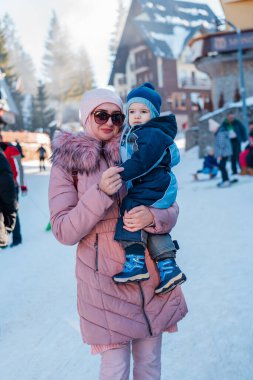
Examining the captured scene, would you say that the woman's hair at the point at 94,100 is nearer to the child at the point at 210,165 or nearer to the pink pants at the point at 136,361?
the pink pants at the point at 136,361

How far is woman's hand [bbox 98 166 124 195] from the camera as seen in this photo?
6.86 ft

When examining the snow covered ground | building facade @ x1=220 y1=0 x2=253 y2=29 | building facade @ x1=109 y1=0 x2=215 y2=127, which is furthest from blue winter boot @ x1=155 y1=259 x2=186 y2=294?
building facade @ x1=109 y1=0 x2=215 y2=127

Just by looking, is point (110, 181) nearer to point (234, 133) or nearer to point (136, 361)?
point (136, 361)

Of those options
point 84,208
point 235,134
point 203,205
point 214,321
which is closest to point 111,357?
point 84,208

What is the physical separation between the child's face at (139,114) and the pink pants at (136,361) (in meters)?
1.03

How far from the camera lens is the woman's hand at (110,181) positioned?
6.86 ft

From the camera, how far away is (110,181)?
6.86 ft

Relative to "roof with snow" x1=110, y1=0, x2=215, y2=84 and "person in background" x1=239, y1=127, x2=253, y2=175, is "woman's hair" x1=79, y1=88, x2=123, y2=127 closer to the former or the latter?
"person in background" x1=239, y1=127, x2=253, y2=175

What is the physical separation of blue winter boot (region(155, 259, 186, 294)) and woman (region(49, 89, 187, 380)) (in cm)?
4

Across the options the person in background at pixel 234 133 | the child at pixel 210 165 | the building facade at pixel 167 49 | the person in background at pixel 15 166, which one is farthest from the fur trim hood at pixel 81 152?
the building facade at pixel 167 49

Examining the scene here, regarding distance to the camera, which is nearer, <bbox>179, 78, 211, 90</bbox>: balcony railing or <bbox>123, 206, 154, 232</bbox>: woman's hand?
<bbox>123, 206, 154, 232</bbox>: woman's hand

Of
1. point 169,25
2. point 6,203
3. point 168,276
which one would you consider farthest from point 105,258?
point 169,25

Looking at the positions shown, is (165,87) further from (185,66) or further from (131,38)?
(131,38)

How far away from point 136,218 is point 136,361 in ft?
2.35
